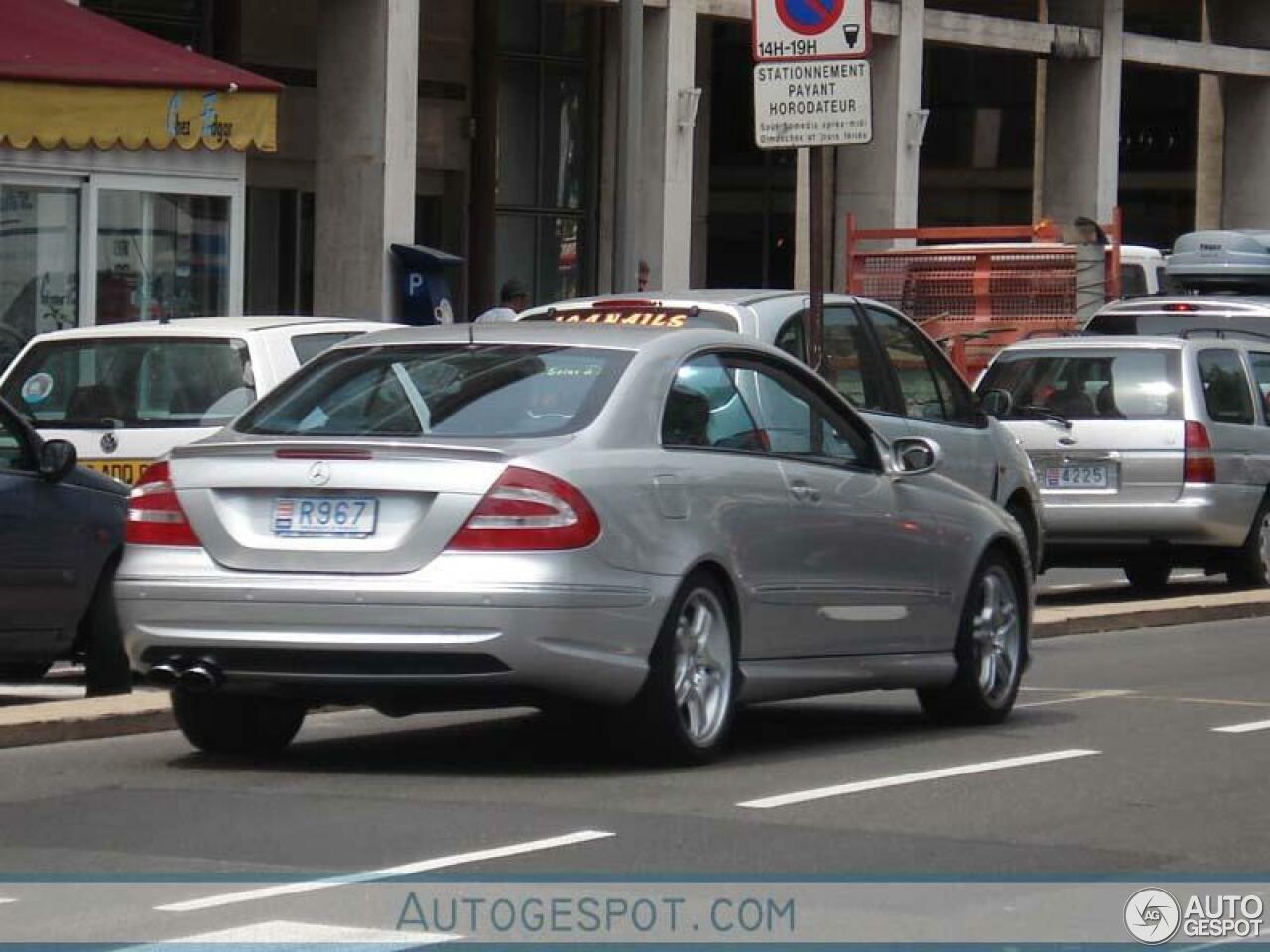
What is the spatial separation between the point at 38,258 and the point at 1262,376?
9.00m

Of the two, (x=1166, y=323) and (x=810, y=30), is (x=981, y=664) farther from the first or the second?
(x=1166, y=323)

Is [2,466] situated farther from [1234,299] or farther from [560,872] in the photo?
[1234,299]

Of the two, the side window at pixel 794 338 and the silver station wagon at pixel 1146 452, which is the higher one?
the side window at pixel 794 338

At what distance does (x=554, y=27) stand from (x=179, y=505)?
29726 millimetres

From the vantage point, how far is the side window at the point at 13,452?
1162cm

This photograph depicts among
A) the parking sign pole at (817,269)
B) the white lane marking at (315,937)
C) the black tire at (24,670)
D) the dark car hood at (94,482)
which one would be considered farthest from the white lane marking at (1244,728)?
the white lane marking at (315,937)

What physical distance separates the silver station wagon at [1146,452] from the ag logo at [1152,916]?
10869 mm

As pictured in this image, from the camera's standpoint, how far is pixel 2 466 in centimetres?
1159

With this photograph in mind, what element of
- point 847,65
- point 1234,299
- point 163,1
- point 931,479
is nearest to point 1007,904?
point 931,479

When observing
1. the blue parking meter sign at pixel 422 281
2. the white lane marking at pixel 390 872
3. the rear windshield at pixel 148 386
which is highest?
the blue parking meter sign at pixel 422 281

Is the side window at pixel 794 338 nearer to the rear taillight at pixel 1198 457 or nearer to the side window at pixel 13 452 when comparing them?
the side window at pixel 13 452

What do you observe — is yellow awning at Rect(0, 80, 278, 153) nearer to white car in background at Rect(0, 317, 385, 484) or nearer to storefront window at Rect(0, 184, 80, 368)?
storefront window at Rect(0, 184, 80, 368)

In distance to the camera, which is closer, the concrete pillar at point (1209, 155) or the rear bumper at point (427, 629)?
the rear bumper at point (427, 629)

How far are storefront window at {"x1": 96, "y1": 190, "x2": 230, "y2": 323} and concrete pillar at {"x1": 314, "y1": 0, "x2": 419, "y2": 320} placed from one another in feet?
21.7
